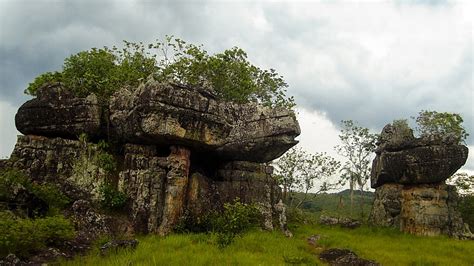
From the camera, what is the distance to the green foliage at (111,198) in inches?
734

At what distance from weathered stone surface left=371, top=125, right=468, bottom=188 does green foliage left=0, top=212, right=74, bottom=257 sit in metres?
19.1

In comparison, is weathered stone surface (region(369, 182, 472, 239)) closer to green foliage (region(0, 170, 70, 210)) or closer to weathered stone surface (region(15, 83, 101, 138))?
weathered stone surface (region(15, 83, 101, 138))

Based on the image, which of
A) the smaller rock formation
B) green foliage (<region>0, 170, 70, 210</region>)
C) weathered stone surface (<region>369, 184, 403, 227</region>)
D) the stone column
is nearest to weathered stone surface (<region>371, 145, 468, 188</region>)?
weathered stone surface (<region>369, 184, 403, 227</region>)

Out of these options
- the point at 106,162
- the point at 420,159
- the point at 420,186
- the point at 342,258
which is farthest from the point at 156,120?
the point at 420,186

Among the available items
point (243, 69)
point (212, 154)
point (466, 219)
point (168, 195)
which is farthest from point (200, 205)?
point (466, 219)

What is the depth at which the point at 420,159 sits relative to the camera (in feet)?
82.0

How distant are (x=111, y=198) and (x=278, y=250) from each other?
7804 millimetres

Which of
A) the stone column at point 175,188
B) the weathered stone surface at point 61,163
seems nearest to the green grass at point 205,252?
the stone column at point 175,188

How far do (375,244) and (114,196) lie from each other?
12.5 metres

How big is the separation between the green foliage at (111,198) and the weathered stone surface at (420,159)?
16.2 m

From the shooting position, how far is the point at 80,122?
20047 mm

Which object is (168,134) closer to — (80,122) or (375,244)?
(80,122)

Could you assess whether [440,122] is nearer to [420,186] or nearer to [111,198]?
[420,186]

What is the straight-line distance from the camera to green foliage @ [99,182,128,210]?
18656 millimetres
